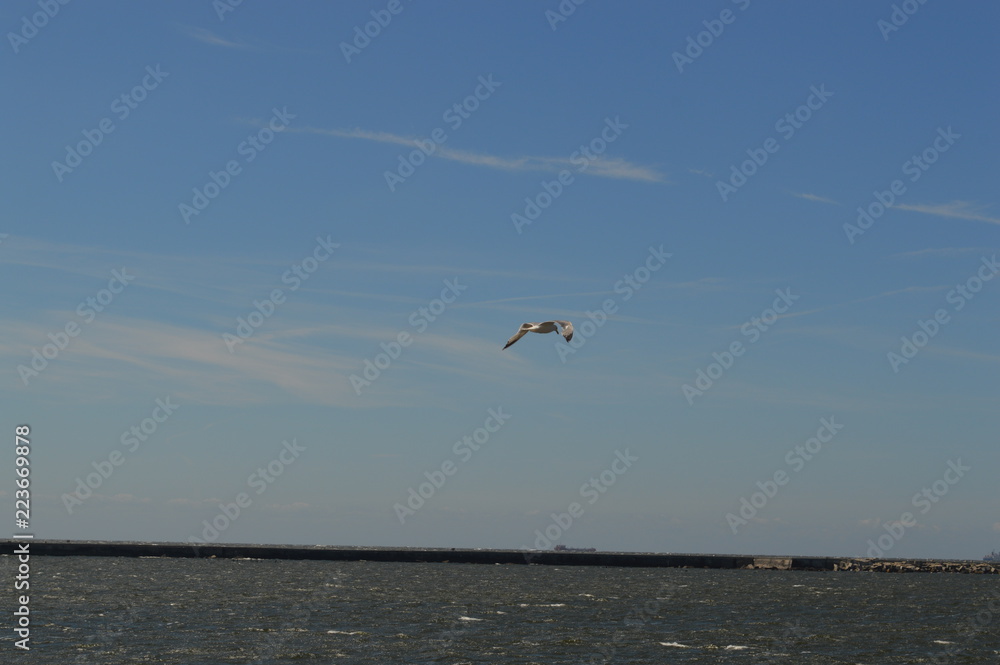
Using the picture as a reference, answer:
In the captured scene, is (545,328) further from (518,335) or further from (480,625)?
(480,625)

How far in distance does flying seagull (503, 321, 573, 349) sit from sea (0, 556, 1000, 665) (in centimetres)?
2008

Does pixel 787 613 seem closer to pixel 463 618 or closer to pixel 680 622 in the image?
pixel 680 622

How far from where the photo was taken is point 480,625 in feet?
210

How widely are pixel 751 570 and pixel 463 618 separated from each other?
134m

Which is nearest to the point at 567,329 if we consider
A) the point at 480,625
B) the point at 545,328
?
the point at 545,328

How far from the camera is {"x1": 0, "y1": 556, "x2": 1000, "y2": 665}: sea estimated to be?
1978 inches

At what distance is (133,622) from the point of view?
62781 mm

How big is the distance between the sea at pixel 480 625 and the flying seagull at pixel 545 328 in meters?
20.1

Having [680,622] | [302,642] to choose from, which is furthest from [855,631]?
[302,642]

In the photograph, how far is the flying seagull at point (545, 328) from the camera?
30.4 m

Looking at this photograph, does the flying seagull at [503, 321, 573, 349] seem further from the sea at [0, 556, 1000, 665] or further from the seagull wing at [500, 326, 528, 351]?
the sea at [0, 556, 1000, 665]

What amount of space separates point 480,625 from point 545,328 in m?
36.3

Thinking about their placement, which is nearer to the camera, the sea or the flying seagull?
the flying seagull

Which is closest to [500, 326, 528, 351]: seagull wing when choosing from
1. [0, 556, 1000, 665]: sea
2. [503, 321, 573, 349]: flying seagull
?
[503, 321, 573, 349]: flying seagull
